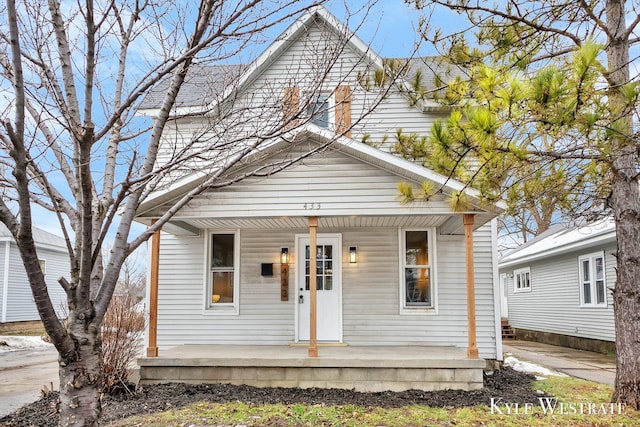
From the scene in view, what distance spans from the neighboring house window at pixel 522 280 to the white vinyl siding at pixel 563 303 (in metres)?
0.23

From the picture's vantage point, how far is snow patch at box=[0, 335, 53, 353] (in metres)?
14.9

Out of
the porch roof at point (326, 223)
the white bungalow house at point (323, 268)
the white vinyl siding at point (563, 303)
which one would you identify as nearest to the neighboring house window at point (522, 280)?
the white vinyl siding at point (563, 303)

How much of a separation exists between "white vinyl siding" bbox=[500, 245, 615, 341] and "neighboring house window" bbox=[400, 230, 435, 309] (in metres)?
5.18

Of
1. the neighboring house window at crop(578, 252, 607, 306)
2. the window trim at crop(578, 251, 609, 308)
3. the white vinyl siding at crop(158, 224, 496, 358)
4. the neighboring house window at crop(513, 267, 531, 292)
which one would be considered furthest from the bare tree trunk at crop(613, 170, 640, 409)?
the neighboring house window at crop(513, 267, 531, 292)

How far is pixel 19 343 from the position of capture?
1538 cm

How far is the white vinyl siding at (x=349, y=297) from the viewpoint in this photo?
8.80 m

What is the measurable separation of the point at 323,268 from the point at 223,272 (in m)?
1.88

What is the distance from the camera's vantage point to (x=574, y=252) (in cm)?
1387

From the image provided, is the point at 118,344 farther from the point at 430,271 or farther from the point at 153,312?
the point at 430,271

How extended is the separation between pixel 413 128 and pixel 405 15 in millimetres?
3277

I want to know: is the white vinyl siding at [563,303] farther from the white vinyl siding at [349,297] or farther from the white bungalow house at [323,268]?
the white bungalow house at [323,268]

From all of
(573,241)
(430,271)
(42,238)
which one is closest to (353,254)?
(430,271)

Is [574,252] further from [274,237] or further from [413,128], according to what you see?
[274,237]

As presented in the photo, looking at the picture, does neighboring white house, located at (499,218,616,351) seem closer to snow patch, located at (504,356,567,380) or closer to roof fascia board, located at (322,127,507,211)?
snow patch, located at (504,356,567,380)
